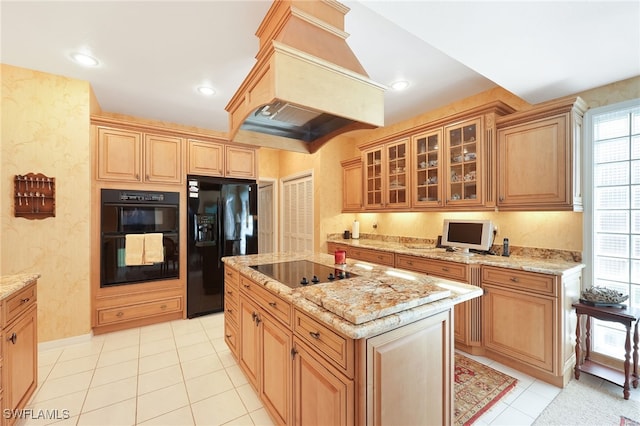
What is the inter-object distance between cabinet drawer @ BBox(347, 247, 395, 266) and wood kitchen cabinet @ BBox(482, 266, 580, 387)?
101 centimetres

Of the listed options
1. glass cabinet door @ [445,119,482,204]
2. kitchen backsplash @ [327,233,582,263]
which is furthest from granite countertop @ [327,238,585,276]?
glass cabinet door @ [445,119,482,204]

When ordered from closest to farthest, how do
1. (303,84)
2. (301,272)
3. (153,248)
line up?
1. (303,84)
2. (301,272)
3. (153,248)

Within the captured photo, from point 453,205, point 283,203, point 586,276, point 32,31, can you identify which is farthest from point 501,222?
point 32,31

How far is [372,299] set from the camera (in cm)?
126

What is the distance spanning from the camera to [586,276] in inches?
93.8

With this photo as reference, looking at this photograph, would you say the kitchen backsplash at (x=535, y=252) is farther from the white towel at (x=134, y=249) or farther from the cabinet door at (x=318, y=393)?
the white towel at (x=134, y=249)

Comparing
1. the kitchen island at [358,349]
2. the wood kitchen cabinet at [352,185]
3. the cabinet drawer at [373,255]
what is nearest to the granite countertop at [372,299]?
the kitchen island at [358,349]

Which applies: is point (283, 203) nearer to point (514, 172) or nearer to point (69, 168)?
point (69, 168)

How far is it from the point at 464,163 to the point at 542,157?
2.15 ft

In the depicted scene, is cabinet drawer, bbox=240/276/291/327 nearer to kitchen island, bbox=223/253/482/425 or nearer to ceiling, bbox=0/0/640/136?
kitchen island, bbox=223/253/482/425

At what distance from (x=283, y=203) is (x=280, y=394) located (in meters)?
4.15

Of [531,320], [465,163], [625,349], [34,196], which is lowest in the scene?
[625,349]

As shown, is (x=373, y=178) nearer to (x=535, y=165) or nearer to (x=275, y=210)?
(x=535, y=165)

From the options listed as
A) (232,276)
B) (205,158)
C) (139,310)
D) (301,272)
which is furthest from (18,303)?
(205,158)
